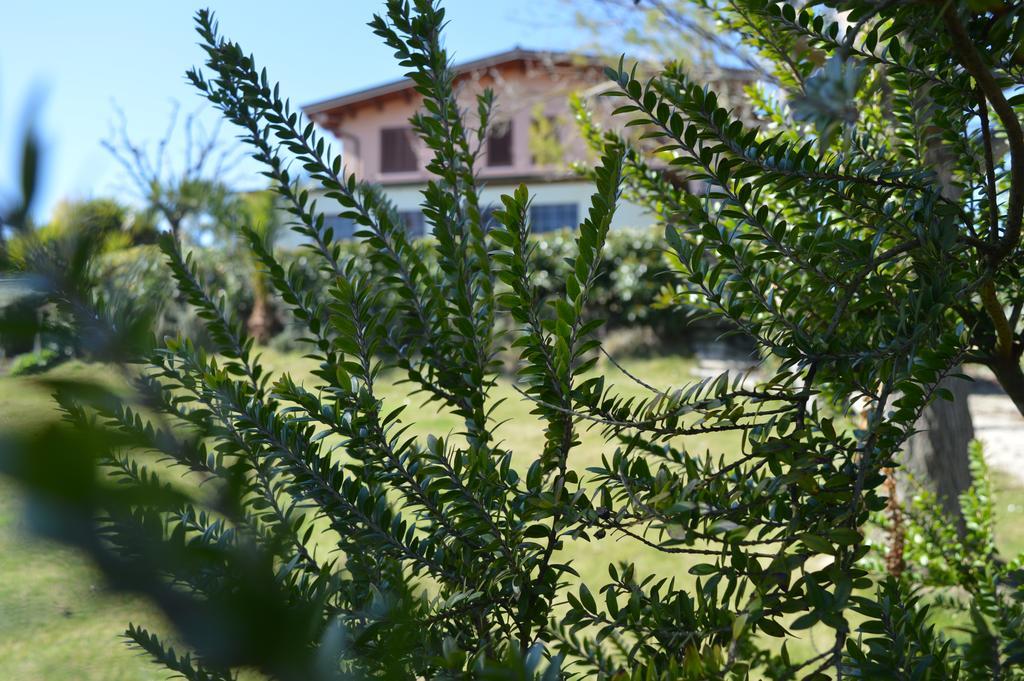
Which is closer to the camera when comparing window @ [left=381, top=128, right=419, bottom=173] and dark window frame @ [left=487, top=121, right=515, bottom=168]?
dark window frame @ [left=487, top=121, right=515, bottom=168]

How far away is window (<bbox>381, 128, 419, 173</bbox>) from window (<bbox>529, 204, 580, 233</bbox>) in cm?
512

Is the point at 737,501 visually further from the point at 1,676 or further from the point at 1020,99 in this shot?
the point at 1,676

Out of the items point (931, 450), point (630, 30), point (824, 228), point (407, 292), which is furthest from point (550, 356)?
point (630, 30)

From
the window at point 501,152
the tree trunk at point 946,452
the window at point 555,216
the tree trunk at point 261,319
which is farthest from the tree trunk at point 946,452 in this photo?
the window at point 501,152

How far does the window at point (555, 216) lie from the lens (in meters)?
24.0

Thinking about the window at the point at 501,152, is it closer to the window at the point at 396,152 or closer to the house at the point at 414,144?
the house at the point at 414,144

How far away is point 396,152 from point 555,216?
6.40 m

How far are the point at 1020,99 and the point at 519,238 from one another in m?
0.63

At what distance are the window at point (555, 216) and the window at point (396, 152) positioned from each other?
512 cm

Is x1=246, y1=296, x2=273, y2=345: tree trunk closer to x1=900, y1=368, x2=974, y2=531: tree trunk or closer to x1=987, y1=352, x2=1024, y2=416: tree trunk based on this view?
x1=900, y1=368, x2=974, y2=531: tree trunk

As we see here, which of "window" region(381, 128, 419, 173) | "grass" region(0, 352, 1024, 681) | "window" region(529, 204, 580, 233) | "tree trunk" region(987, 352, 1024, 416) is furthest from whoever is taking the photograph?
"window" region(381, 128, 419, 173)

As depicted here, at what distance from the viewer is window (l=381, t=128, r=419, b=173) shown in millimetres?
26797

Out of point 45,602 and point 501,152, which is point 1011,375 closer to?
point 45,602

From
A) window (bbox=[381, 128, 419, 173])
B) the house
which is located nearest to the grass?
the house
